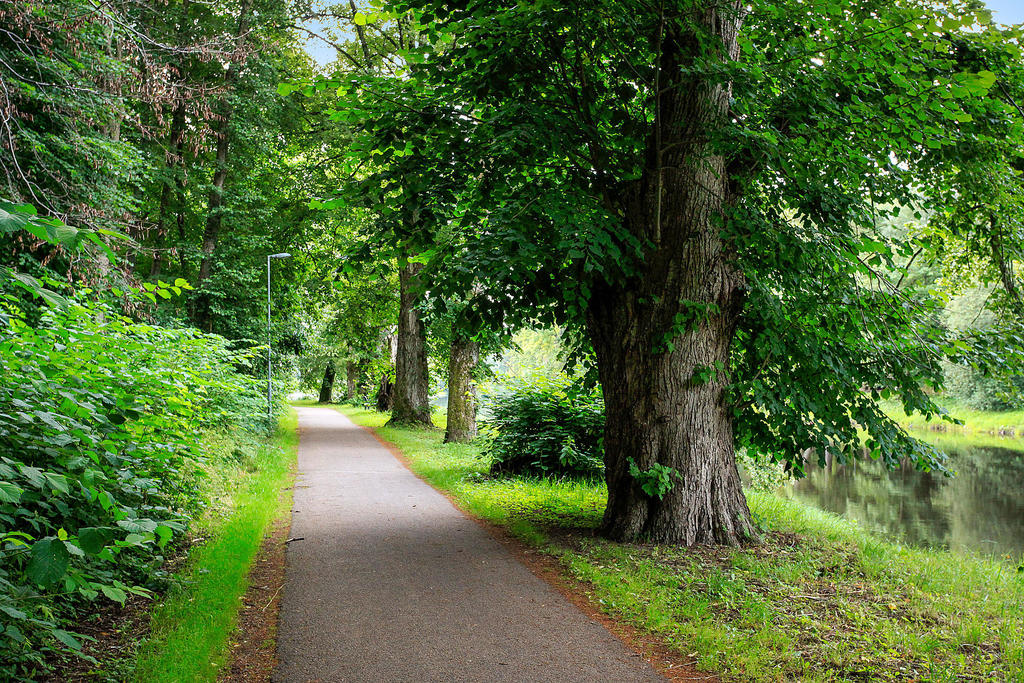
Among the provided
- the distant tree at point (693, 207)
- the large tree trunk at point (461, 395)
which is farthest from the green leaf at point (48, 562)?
the large tree trunk at point (461, 395)

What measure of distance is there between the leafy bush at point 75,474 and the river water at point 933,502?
913 centimetres

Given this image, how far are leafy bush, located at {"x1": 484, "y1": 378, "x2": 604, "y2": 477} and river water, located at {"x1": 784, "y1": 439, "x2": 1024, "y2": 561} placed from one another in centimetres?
395

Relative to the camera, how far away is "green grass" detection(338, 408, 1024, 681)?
444cm

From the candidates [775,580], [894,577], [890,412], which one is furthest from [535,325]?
[890,412]

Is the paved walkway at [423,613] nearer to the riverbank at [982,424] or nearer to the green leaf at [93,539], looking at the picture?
the green leaf at [93,539]

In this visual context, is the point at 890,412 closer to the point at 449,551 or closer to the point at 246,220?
the point at 246,220

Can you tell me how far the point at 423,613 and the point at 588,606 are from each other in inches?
53.9

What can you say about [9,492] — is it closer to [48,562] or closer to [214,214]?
[48,562]

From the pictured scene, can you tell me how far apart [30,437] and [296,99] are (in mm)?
21371

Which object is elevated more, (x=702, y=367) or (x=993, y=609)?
(x=702, y=367)

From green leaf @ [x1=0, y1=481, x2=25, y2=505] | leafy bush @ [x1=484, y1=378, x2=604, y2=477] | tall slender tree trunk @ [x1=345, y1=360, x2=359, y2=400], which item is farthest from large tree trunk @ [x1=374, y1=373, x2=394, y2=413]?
green leaf @ [x1=0, y1=481, x2=25, y2=505]

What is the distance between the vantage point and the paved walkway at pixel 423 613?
443cm

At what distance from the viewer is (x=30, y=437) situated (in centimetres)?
355

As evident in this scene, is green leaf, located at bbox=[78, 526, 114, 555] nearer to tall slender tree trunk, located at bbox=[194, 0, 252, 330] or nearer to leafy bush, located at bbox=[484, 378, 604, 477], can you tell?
leafy bush, located at bbox=[484, 378, 604, 477]
